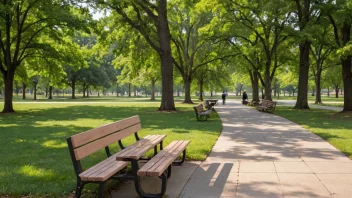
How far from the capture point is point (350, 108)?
19.6 meters

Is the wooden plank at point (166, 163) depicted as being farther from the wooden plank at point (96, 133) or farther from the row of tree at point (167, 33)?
the row of tree at point (167, 33)

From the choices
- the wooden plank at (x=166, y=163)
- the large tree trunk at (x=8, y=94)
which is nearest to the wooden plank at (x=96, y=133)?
the wooden plank at (x=166, y=163)

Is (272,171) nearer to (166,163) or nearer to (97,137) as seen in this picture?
(166,163)

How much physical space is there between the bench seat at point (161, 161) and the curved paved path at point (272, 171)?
0.51m

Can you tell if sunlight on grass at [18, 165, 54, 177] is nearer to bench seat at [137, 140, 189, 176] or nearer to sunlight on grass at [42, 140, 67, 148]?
bench seat at [137, 140, 189, 176]

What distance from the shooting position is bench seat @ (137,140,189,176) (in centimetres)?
461

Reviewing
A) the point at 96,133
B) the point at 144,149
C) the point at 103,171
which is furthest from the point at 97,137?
the point at 103,171

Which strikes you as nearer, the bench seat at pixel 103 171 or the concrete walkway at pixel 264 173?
the bench seat at pixel 103 171

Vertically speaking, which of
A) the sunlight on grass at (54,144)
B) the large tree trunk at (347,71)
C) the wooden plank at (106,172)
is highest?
the large tree trunk at (347,71)

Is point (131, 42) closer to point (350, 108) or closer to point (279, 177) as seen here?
point (350, 108)

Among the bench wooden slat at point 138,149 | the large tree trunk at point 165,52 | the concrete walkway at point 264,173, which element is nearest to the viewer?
the bench wooden slat at point 138,149

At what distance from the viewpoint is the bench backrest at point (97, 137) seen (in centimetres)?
471

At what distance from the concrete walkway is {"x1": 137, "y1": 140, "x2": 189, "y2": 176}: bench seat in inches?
17.1

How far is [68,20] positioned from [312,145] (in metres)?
16.4
